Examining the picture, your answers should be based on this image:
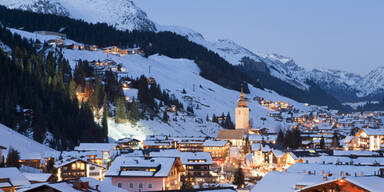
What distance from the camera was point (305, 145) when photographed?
128 metres

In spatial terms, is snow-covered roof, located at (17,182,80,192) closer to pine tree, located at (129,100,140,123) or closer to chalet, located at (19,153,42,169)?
chalet, located at (19,153,42,169)

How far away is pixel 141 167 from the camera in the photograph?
64625 mm

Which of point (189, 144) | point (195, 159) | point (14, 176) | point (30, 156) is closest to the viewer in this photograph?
point (14, 176)

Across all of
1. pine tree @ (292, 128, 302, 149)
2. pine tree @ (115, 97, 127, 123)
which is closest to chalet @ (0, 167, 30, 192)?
pine tree @ (292, 128, 302, 149)

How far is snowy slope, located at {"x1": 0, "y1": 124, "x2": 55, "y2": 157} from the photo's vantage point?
301ft

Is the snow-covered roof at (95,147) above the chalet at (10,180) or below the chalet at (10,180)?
above

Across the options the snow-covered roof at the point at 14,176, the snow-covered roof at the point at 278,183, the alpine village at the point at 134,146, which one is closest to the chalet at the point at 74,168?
the alpine village at the point at 134,146

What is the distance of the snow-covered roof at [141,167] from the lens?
63.7 m

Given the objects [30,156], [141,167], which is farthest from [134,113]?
[141,167]

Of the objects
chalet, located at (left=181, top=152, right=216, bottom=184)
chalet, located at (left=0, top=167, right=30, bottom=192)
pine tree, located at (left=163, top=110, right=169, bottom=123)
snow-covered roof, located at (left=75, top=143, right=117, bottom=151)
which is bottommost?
chalet, located at (left=181, top=152, right=216, bottom=184)

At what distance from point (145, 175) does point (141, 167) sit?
1.42 meters

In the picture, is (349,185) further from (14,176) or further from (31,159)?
(31,159)

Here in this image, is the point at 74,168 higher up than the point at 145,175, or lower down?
lower down

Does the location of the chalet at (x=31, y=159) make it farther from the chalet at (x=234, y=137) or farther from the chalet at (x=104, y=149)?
the chalet at (x=234, y=137)
